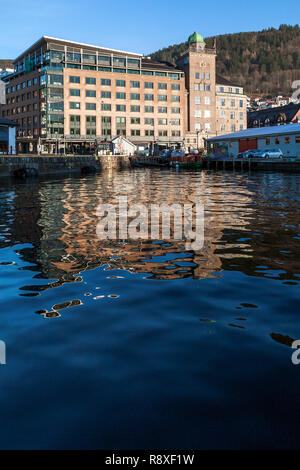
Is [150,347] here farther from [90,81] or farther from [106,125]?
[90,81]

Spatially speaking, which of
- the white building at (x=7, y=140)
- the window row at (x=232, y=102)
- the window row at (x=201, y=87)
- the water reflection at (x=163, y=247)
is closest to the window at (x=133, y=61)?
the window row at (x=201, y=87)

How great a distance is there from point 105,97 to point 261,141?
44.1 meters

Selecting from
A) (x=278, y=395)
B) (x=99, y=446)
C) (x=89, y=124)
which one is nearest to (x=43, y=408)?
(x=99, y=446)

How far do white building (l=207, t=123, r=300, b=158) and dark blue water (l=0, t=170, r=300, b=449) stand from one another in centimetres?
5674

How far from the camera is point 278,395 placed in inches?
164

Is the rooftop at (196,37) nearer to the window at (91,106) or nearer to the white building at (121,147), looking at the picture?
the window at (91,106)

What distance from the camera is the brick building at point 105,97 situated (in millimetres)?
96125

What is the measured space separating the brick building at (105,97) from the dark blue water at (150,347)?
9026 cm

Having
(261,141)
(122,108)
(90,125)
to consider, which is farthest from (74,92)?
(261,141)

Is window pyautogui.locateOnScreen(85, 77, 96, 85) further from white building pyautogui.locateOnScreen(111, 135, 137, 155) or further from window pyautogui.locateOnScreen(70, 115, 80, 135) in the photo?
white building pyautogui.locateOnScreen(111, 135, 137, 155)

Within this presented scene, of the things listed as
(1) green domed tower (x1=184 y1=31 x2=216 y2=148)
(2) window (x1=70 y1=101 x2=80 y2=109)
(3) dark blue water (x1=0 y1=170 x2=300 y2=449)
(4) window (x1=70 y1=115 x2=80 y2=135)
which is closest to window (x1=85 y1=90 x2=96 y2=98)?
(2) window (x1=70 y1=101 x2=80 y2=109)

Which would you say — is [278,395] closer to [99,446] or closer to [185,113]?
[99,446]

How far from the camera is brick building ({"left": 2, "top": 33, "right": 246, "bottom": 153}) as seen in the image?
315ft

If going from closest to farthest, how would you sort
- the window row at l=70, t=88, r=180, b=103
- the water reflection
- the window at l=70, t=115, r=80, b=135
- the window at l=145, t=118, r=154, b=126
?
the water reflection < the window at l=70, t=115, r=80, b=135 < the window row at l=70, t=88, r=180, b=103 < the window at l=145, t=118, r=154, b=126
